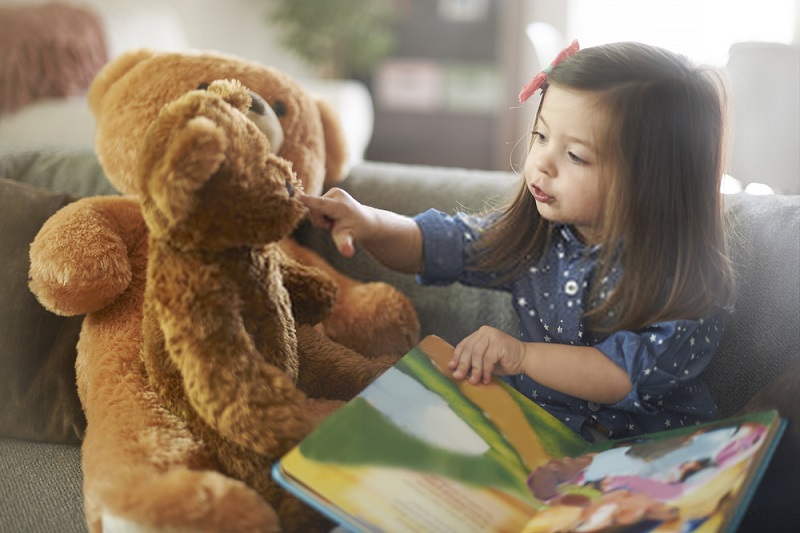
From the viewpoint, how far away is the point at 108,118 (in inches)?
38.5

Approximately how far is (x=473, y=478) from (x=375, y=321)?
369 millimetres

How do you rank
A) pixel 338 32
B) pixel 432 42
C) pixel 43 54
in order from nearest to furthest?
pixel 43 54 < pixel 338 32 < pixel 432 42

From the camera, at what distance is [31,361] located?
3.12 feet

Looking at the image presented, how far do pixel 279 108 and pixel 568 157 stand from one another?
1.29ft

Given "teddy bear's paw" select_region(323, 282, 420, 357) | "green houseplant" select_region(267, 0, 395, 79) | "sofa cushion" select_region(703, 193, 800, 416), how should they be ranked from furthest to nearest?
"green houseplant" select_region(267, 0, 395, 79) → "teddy bear's paw" select_region(323, 282, 420, 357) → "sofa cushion" select_region(703, 193, 800, 416)

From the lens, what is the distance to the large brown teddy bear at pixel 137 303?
24.6 inches

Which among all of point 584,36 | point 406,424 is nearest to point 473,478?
point 406,424

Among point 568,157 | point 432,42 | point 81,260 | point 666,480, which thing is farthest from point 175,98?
point 432,42

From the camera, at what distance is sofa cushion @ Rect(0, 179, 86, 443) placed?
3.06ft

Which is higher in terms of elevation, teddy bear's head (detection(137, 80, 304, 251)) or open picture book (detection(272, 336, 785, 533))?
teddy bear's head (detection(137, 80, 304, 251))

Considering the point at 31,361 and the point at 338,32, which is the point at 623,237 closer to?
the point at 31,361

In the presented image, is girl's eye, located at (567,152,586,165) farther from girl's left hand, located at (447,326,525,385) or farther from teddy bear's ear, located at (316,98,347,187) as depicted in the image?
teddy bear's ear, located at (316,98,347,187)

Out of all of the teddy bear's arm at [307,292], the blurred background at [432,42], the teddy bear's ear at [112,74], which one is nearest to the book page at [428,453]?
the teddy bear's arm at [307,292]

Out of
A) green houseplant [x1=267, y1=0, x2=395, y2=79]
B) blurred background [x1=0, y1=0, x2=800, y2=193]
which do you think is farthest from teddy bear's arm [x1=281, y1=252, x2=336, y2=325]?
green houseplant [x1=267, y1=0, x2=395, y2=79]
